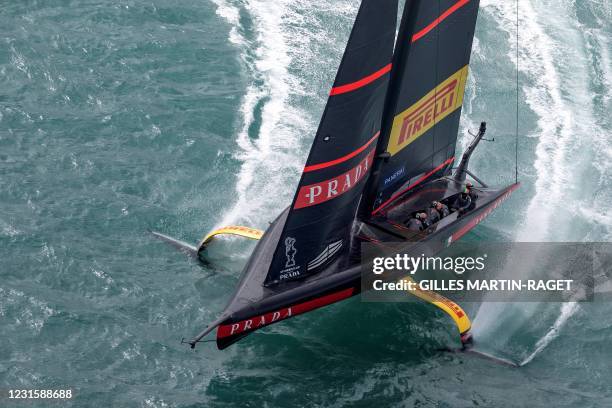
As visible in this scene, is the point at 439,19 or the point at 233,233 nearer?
the point at 439,19

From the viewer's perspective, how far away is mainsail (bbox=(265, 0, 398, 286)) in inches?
758

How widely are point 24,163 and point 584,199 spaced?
17.6 meters

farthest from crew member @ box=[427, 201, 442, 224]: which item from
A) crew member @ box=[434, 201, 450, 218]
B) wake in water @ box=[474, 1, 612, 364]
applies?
wake in water @ box=[474, 1, 612, 364]

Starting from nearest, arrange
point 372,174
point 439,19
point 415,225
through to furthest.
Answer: point 439,19 < point 372,174 < point 415,225

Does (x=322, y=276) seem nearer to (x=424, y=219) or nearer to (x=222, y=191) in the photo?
(x=424, y=219)

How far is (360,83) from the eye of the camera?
19.6 m

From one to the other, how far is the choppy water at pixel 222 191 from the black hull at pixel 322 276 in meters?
1.29

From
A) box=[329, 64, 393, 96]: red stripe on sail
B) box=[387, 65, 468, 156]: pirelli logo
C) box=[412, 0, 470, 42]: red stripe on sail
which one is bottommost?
box=[387, 65, 468, 156]: pirelli logo

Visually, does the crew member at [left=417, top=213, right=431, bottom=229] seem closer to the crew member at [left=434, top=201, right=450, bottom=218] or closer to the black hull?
the black hull

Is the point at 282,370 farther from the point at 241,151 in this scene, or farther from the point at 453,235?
the point at 241,151

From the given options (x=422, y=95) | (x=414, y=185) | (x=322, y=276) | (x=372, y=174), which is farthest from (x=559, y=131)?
(x=322, y=276)

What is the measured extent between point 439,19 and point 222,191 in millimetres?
8598

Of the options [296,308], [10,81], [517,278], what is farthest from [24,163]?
[517,278]

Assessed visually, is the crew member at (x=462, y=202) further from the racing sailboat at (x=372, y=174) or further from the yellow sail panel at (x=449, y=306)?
the yellow sail panel at (x=449, y=306)
